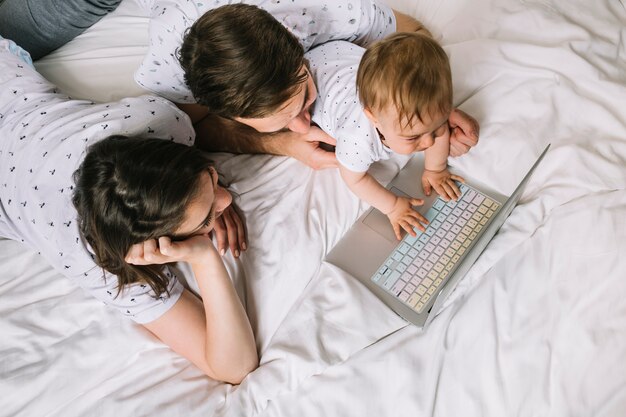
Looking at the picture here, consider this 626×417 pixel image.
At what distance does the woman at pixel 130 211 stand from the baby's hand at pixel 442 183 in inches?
17.1

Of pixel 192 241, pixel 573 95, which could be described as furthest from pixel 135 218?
pixel 573 95

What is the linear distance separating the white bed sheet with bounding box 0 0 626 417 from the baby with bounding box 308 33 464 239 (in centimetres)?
9

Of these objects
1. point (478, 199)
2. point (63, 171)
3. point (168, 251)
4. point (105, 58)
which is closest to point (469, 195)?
point (478, 199)

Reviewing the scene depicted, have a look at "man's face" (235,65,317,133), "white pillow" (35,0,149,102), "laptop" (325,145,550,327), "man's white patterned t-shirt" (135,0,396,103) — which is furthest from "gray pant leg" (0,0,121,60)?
"laptop" (325,145,550,327)

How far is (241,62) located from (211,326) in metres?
0.51

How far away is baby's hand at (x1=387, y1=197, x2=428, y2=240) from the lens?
0.96m

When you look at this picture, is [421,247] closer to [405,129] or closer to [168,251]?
[405,129]

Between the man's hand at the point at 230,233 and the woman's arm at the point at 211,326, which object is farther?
the man's hand at the point at 230,233

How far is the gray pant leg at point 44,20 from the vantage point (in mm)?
1278

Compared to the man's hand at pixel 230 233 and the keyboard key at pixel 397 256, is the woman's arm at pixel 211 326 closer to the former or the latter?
the man's hand at pixel 230 233

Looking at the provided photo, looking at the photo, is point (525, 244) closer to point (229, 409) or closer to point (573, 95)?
point (573, 95)

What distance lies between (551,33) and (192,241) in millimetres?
974

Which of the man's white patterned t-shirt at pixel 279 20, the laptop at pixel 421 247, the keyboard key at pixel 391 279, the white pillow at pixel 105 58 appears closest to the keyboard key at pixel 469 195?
the laptop at pixel 421 247

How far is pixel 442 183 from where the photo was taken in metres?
1.00
